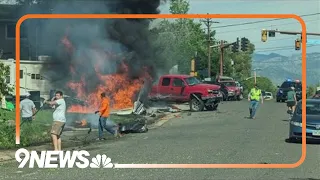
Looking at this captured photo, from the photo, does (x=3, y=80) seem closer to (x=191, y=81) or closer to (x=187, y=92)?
(x=187, y=92)

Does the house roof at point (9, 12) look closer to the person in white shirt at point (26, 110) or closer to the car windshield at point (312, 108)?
the person in white shirt at point (26, 110)

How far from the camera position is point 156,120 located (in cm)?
2434

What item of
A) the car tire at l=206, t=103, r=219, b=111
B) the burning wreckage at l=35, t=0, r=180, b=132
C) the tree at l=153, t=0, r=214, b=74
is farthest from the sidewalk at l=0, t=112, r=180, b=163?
the tree at l=153, t=0, r=214, b=74

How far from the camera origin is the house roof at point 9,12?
2985cm

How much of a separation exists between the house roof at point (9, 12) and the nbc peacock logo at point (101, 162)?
1842 centimetres

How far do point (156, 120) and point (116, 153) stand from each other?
11.2 m

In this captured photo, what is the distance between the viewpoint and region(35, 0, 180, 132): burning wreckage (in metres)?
21.6

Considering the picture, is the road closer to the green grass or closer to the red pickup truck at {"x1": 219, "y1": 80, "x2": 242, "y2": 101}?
the green grass

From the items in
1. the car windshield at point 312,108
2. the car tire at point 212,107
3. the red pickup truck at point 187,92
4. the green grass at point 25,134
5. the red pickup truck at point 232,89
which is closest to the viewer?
the green grass at point 25,134

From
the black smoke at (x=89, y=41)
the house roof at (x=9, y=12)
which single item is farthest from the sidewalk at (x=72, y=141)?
the house roof at (x=9, y=12)

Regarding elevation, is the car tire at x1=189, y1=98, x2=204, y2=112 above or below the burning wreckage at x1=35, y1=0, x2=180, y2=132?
below

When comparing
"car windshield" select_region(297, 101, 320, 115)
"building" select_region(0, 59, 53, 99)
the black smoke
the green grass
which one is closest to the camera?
the green grass

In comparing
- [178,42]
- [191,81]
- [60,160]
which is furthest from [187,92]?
[60,160]

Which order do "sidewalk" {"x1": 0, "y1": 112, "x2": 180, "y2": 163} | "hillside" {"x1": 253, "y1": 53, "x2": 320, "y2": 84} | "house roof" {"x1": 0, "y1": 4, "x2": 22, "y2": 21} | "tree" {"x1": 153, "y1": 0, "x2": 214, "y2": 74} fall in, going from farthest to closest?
"tree" {"x1": 153, "y1": 0, "x2": 214, "y2": 74} → "house roof" {"x1": 0, "y1": 4, "x2": 22, "y2": 21} → "sidewalk" {"x1": 0, "y1": 112, "x2": 180, "y2": 163} → "hillside" {"x1": 253, "y1": 53, "x2": 320, "y2": 84}
